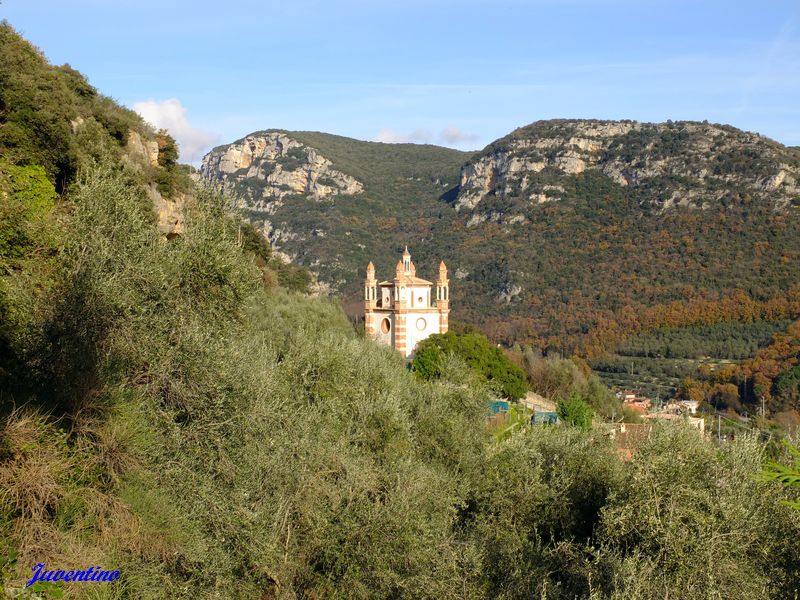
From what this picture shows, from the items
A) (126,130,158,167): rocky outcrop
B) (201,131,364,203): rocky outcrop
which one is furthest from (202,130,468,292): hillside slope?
(126,130,158,167): rocky outcrop

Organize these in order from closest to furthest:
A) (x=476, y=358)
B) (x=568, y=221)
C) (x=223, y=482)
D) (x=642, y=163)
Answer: (x=223, y=482) < (x=476, y=358) < (x=568, y=221) < (x=642, y=163)

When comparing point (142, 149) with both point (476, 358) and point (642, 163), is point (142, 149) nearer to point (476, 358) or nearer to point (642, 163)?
point (476, 358)

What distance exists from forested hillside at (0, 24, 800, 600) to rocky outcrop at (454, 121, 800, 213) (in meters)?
83.7

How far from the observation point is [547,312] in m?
84.9

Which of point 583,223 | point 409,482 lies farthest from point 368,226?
point 409,482

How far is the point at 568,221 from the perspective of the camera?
Result: 3986 inches

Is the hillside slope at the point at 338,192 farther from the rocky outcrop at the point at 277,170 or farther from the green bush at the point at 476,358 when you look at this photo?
the green bush at the point at 476,358

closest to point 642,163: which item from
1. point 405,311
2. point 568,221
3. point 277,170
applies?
point 568,221

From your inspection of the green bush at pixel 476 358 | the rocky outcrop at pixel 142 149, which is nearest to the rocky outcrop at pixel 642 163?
the green bush at pixel 476 358

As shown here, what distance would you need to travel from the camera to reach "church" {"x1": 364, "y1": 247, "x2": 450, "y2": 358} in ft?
175

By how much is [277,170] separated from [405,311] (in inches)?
3334

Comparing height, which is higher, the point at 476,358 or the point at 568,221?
the point at 568,221

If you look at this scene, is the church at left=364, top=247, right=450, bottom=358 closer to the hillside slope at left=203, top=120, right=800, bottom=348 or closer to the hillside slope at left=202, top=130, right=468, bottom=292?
the hillside slope at left=203, top=120, right=800, bottom=348

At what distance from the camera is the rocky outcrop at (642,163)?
9338 centimetres
